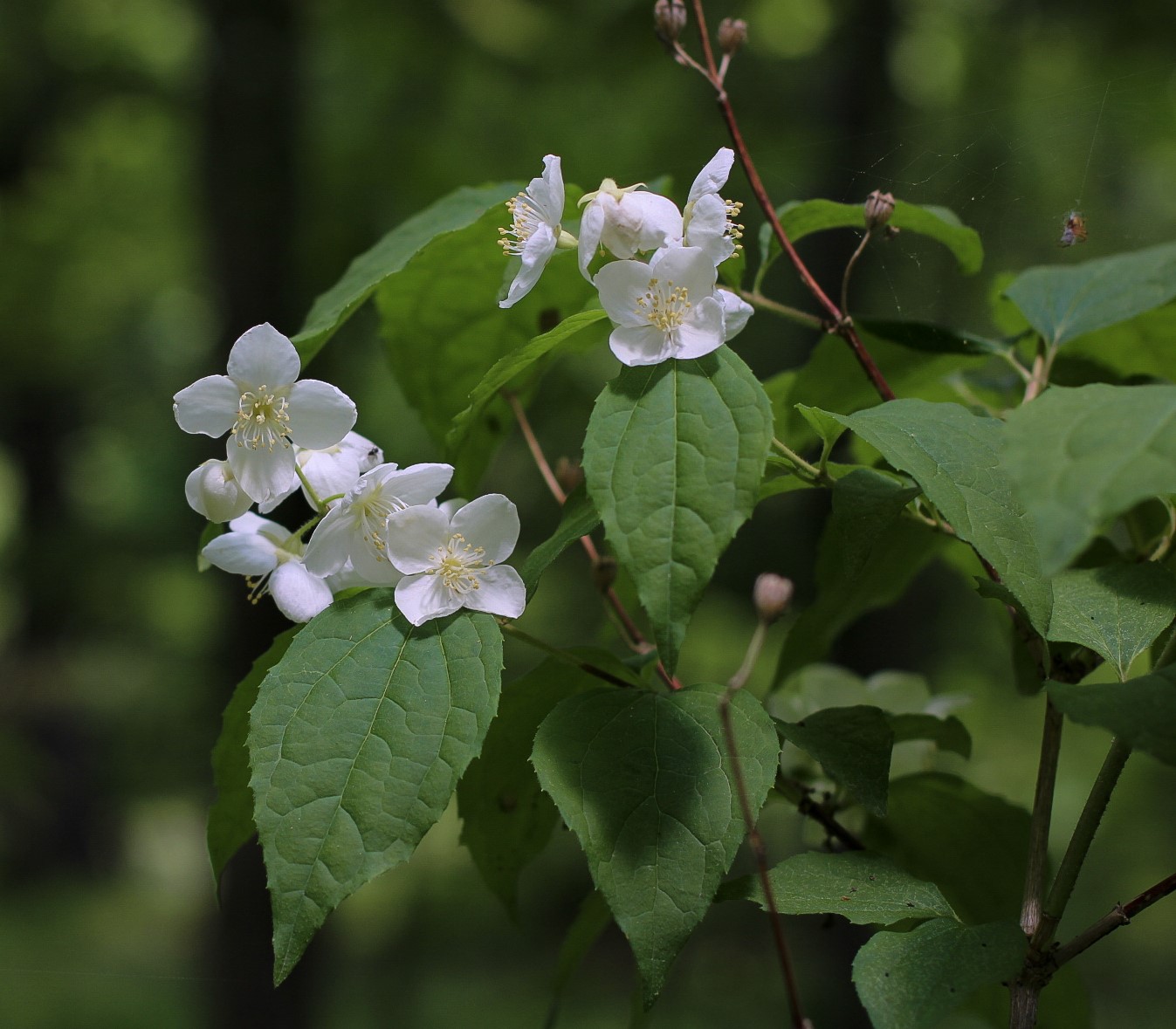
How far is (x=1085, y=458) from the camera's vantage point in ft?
1.47

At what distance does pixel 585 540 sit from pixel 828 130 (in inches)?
133

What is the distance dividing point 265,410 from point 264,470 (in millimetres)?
44

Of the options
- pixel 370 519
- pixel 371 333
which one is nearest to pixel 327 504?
pixel 370 519

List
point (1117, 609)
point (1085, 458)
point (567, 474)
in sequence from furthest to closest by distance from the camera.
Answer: point (567, 474)
point (1117, 609)
point (1085, 458)

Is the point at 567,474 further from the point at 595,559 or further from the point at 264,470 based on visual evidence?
the point at 264,470

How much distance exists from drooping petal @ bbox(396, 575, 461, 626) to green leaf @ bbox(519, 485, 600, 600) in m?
0.05

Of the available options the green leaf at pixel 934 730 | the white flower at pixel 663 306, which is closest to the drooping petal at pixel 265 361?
the white flower at pixel 663 306

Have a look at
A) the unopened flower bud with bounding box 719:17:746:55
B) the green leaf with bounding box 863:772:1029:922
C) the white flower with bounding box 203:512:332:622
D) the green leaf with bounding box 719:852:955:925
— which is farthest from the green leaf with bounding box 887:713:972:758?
the unopened flower bud with bounding box 719:17:746:55

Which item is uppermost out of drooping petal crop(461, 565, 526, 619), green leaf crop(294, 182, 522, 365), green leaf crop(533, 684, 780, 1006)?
green leaf crop(294, 182, 522, 365)

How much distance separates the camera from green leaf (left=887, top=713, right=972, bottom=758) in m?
0.86

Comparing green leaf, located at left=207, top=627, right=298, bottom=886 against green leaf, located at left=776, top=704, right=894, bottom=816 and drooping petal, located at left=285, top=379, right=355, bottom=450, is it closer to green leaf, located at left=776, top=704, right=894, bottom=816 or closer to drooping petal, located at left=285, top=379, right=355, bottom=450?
drooping petal, located at left=285, top=379, right=355, bottom=450

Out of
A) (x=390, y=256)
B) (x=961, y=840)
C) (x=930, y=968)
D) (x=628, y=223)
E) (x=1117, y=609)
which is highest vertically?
(x=628, y=223)

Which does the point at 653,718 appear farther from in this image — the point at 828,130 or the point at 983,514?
the point at 828,130

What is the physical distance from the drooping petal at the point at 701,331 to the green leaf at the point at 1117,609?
0.29m
